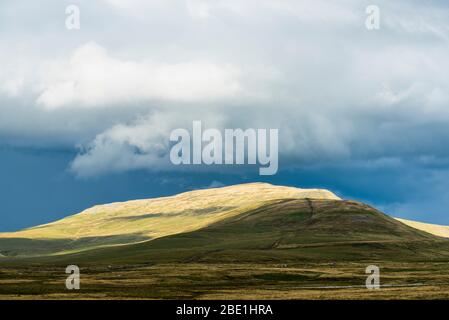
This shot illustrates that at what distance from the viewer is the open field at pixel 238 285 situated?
415ft

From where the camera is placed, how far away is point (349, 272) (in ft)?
637

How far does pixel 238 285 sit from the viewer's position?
158 m

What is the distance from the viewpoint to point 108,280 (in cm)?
16950

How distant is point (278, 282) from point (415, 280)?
102 feet

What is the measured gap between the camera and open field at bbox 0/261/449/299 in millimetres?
126438
